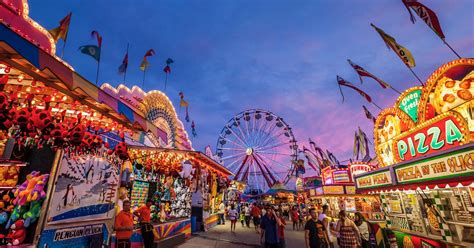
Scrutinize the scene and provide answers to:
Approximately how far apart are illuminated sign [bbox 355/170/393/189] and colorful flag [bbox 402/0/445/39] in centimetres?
424

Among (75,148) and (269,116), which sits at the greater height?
(269,116)

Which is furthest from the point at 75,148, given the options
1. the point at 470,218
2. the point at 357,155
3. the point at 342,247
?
the point at 357,155

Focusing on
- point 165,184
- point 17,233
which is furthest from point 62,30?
point 165,184

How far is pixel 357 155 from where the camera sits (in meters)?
22.0

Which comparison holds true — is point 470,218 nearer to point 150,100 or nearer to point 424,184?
point 424,184

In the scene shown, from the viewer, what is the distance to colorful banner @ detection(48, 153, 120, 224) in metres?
4.48

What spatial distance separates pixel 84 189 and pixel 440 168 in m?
7.73

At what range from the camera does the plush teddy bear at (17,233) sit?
382cm

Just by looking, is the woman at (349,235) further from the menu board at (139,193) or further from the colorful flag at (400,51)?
the menu board at (139,193)

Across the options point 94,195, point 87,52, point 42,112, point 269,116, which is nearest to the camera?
point 42,112

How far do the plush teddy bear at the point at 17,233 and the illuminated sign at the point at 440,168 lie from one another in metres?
7.92

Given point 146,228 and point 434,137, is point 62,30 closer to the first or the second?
point 146,228

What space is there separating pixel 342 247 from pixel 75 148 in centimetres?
619

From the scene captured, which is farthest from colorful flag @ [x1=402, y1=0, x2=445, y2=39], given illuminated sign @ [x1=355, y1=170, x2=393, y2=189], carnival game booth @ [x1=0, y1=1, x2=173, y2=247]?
carnival game booth @ [x1=0, y1=1, x2=173, y2=247]
